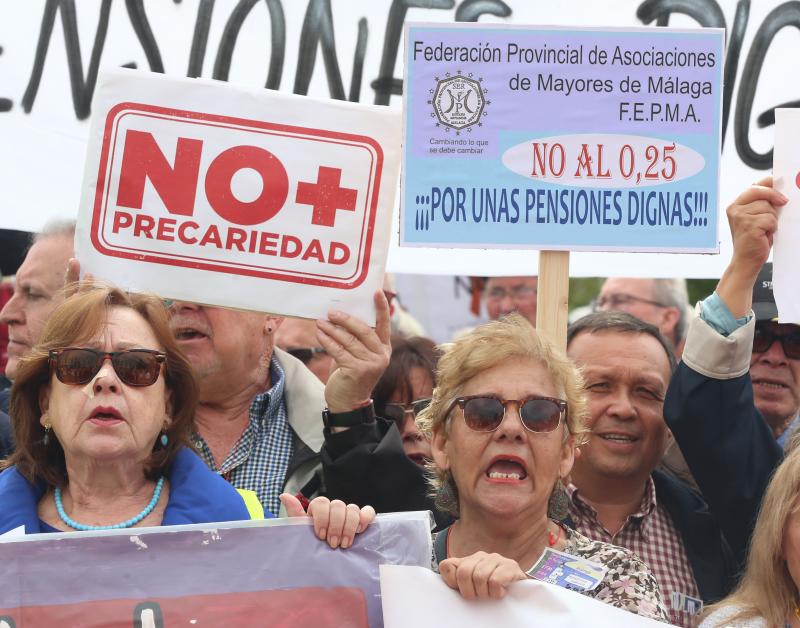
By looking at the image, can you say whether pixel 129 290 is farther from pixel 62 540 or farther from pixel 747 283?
pixel 747 283

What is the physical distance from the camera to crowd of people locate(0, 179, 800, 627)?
319 centimetres

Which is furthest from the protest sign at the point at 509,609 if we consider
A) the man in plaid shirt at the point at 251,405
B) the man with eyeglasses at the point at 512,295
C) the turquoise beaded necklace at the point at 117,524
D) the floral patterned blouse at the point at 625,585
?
the man with eyeglasses at the point at 512,295

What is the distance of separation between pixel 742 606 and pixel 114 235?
193cm

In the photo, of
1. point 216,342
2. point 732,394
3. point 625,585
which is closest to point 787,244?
point 732,394

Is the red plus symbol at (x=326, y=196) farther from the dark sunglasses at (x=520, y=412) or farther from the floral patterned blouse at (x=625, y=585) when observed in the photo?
the floral patterned blouse at (x=625, y=585)

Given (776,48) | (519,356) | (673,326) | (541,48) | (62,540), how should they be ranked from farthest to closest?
(673,326), (776,48), (541,48), (519,356), (62,540)

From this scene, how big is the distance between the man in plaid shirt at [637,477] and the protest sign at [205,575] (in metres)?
0.99

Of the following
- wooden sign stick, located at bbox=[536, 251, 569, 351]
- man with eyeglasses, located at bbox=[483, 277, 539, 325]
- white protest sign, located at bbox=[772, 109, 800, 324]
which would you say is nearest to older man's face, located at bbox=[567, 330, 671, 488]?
wooden sign stick, located at bbox=[536, 251, 569, 351]

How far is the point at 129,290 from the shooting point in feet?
12.0

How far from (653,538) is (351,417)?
928mm

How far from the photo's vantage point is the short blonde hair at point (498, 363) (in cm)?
335

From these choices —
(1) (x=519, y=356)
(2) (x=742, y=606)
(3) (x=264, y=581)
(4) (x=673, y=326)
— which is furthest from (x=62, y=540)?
(4) (x=673, y=326)

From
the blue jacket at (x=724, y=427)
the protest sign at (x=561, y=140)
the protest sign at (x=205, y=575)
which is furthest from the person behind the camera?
the protest sign at (x=561, y=140)

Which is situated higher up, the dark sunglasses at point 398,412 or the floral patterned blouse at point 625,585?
the dark sunglasses at point 398,412
